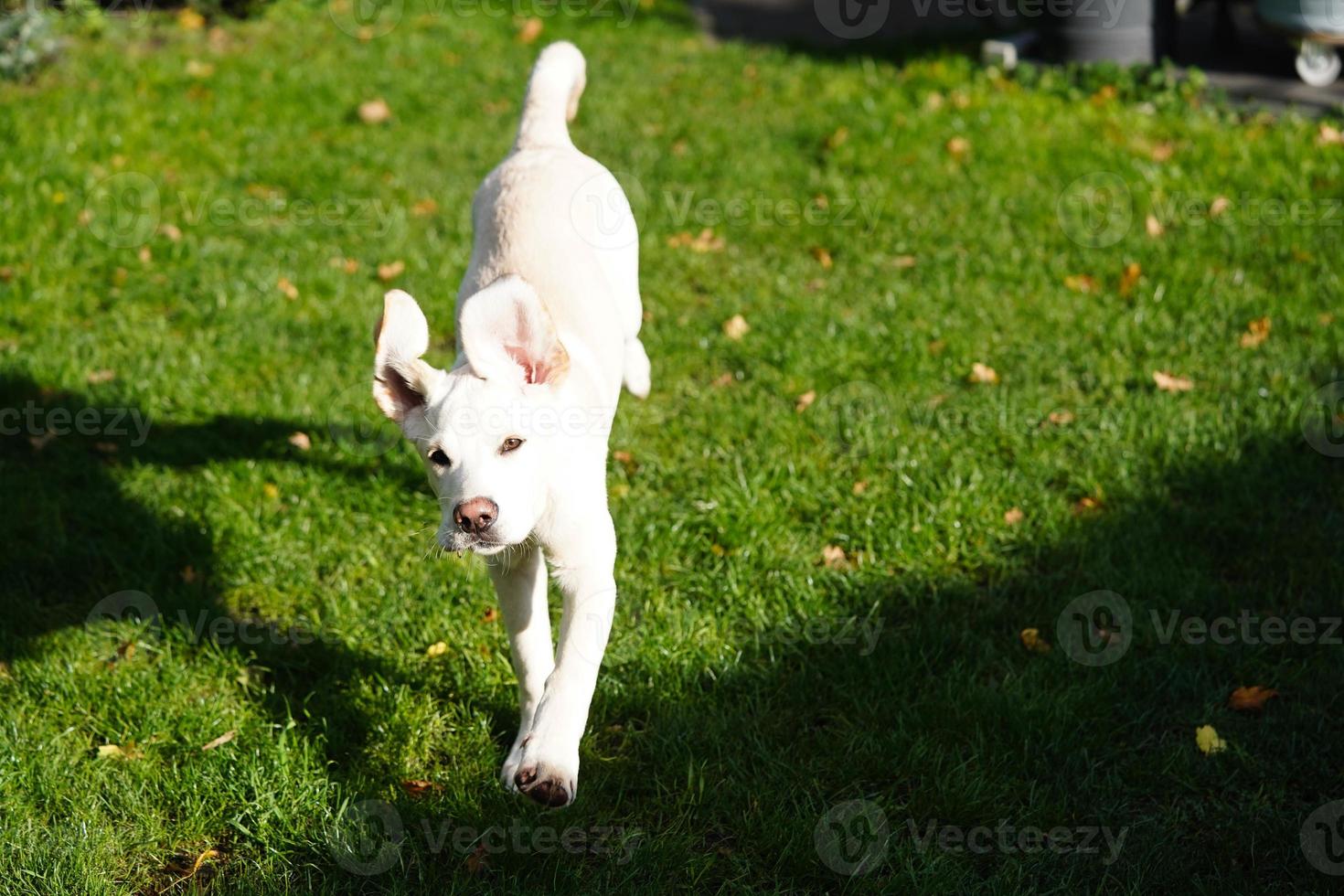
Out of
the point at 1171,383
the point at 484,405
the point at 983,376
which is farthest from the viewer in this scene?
the point at 983,376

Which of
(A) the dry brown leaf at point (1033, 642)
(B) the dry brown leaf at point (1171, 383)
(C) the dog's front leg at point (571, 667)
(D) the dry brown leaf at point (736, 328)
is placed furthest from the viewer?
(D) the dry brown leaf at point (736, 328)

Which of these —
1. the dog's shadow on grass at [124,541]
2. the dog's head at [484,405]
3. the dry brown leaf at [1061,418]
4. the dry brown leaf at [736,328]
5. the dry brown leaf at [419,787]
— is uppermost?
the dog's head at [484,405]

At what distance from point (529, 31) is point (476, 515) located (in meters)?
8.06

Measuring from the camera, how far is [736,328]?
227 inches

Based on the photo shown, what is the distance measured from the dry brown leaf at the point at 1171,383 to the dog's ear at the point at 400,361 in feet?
11.4

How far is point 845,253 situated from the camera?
6469 mm

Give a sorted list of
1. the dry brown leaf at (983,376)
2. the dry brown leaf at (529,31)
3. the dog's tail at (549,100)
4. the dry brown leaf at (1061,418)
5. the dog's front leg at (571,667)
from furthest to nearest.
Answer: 1. the dry brown leaf at (529,31)
2. the dry brown leaf at (983,376)
3. the dry brown leaf at (1061,418)
4. the dog's tail at (549,100)
5. the dog's front leg at (571,667)

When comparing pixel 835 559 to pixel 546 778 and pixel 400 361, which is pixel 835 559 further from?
pixel 400 361

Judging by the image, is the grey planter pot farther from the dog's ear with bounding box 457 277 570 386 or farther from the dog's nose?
the dog's nose

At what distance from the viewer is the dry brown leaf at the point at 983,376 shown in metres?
5.27

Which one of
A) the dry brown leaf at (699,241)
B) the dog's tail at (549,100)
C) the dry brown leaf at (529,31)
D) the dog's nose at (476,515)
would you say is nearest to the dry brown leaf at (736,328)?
the dry brown leaf at (699,241)

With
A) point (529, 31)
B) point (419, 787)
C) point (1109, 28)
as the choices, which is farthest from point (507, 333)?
Result: point (529, 31)

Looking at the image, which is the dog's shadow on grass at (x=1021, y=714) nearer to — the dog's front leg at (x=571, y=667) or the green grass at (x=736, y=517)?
the green grass at (x=736, y=517)

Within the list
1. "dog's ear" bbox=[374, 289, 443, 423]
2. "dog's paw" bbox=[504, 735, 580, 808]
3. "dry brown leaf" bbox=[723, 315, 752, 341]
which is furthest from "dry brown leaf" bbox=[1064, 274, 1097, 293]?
"dog's paw" bbox=[504, 735, 580, 808]
